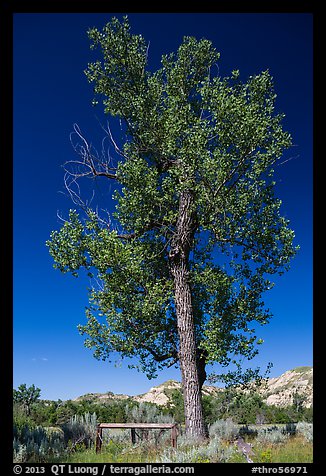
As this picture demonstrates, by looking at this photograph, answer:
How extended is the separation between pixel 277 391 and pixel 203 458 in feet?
176

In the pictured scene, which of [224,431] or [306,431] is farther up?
[306,431]

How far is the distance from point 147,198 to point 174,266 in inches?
95.1

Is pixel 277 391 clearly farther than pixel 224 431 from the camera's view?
Yes

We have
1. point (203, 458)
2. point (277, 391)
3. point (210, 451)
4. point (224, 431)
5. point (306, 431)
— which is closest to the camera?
point (203, 458)

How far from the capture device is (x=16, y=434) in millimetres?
11125

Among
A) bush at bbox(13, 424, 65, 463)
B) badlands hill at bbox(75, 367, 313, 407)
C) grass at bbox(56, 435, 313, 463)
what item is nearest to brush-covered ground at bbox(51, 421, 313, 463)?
grass at bbox(56, 435, 313, 463)

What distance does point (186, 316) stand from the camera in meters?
12.8

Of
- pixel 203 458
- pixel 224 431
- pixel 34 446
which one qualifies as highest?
pixel 203 458

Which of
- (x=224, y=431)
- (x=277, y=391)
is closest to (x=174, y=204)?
(x=224, y=431)

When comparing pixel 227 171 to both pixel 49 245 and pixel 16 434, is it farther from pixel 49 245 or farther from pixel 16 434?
pixel 16 434

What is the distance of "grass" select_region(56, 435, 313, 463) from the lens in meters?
8.75

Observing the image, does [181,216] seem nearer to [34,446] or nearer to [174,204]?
[174,204]

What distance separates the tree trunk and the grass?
1648 mm

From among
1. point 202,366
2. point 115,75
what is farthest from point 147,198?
point 202,366
